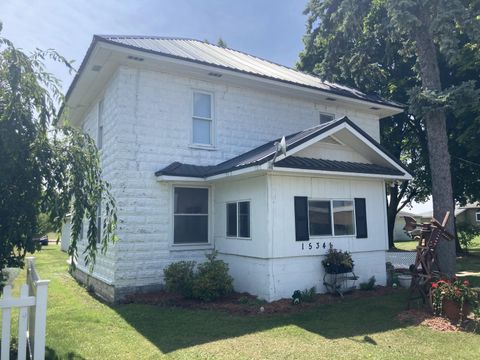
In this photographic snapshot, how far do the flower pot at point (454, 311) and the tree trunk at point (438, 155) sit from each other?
15.8 ft

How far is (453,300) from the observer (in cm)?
751

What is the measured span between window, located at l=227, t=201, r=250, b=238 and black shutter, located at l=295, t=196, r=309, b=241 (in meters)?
1.26

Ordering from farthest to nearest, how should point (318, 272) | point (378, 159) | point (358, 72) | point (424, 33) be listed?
point (358, 72) < point (424, 33) < point (378, 159) < point (318, 272)

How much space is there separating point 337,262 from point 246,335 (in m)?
3.88

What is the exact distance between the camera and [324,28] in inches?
624

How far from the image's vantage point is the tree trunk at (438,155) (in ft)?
39.8

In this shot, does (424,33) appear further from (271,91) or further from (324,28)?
(271,91)

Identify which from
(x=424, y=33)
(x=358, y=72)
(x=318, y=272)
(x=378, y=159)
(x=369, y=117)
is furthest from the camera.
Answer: (x=358, y=72)

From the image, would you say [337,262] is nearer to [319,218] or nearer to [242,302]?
[319,218]

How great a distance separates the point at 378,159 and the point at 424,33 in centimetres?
506

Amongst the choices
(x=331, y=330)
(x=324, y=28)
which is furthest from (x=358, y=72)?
(x=331, y=330)

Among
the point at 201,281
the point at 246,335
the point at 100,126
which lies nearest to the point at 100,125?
the point at 100,126

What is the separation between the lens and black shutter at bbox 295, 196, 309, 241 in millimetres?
9781

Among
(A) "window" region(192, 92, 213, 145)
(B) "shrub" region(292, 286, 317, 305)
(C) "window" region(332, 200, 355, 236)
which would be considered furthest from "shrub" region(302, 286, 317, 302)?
(A) "window" region(192, 92, 213, 145)
